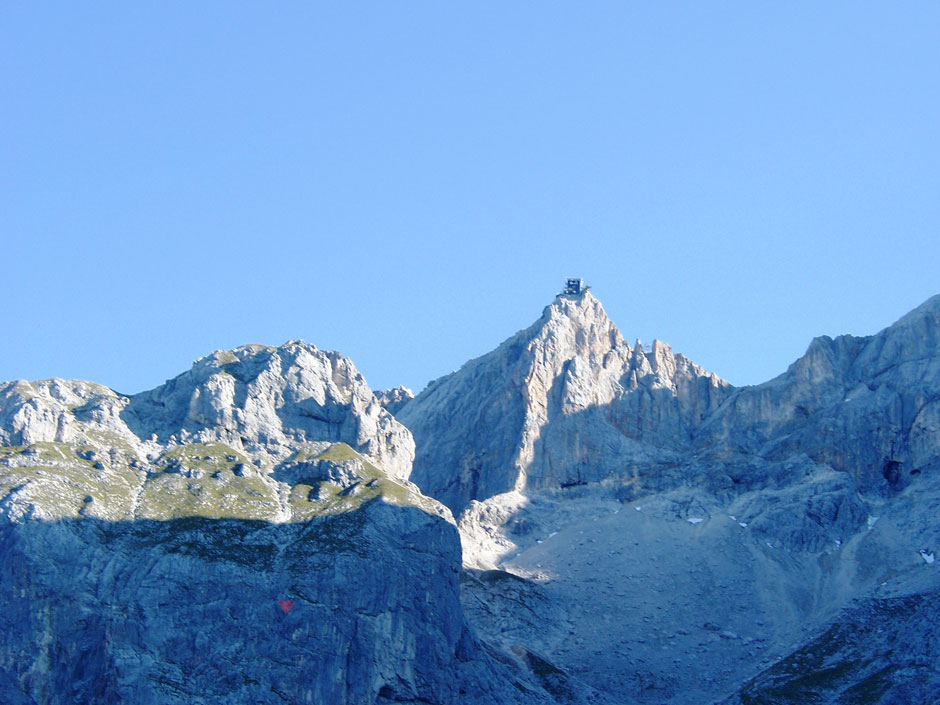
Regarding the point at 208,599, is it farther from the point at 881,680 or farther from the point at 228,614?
the point at 881,680

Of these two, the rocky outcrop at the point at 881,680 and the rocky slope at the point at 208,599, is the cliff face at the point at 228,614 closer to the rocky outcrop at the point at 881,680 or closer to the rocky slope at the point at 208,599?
the rocky slope at the point at 208,599

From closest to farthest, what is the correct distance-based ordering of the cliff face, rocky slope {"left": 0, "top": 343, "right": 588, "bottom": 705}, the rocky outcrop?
the cliff face, rocky slope {"left": 0, "top": 343, "right": 588, "bottom": 705}, the rocky outcrop

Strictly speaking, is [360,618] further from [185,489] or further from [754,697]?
[754,697]

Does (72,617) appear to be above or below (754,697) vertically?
above

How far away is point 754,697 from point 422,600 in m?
42.5

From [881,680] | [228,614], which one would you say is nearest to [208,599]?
[228,614]

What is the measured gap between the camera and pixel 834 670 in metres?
199

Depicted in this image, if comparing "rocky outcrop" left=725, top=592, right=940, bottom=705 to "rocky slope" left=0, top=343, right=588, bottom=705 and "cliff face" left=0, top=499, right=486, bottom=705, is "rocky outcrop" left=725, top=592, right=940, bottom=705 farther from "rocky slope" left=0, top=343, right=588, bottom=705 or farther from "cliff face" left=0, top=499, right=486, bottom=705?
"cliff face" left=0, top=499, right=486, bottom=705

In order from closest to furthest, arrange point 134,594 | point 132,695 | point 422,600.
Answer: point 132,695
point 134,594
point 422,600

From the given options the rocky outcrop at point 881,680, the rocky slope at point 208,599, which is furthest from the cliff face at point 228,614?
the rocky outcrop at point 881,680

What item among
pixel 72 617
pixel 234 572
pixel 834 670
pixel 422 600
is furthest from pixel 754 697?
pixel 72 617

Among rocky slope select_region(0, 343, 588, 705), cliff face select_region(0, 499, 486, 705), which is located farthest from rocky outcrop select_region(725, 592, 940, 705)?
cliff face select_region(0, 499, 486, 705)

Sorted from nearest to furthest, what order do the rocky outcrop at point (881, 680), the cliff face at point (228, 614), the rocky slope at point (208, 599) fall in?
the cliff face at point (228, 614) → the rocky slope at point (208, 599) → the rocky outcrop at point (881, 680)

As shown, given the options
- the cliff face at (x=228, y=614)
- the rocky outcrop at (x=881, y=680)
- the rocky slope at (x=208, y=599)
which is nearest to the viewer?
the cliff face at (x=228, y=614)
